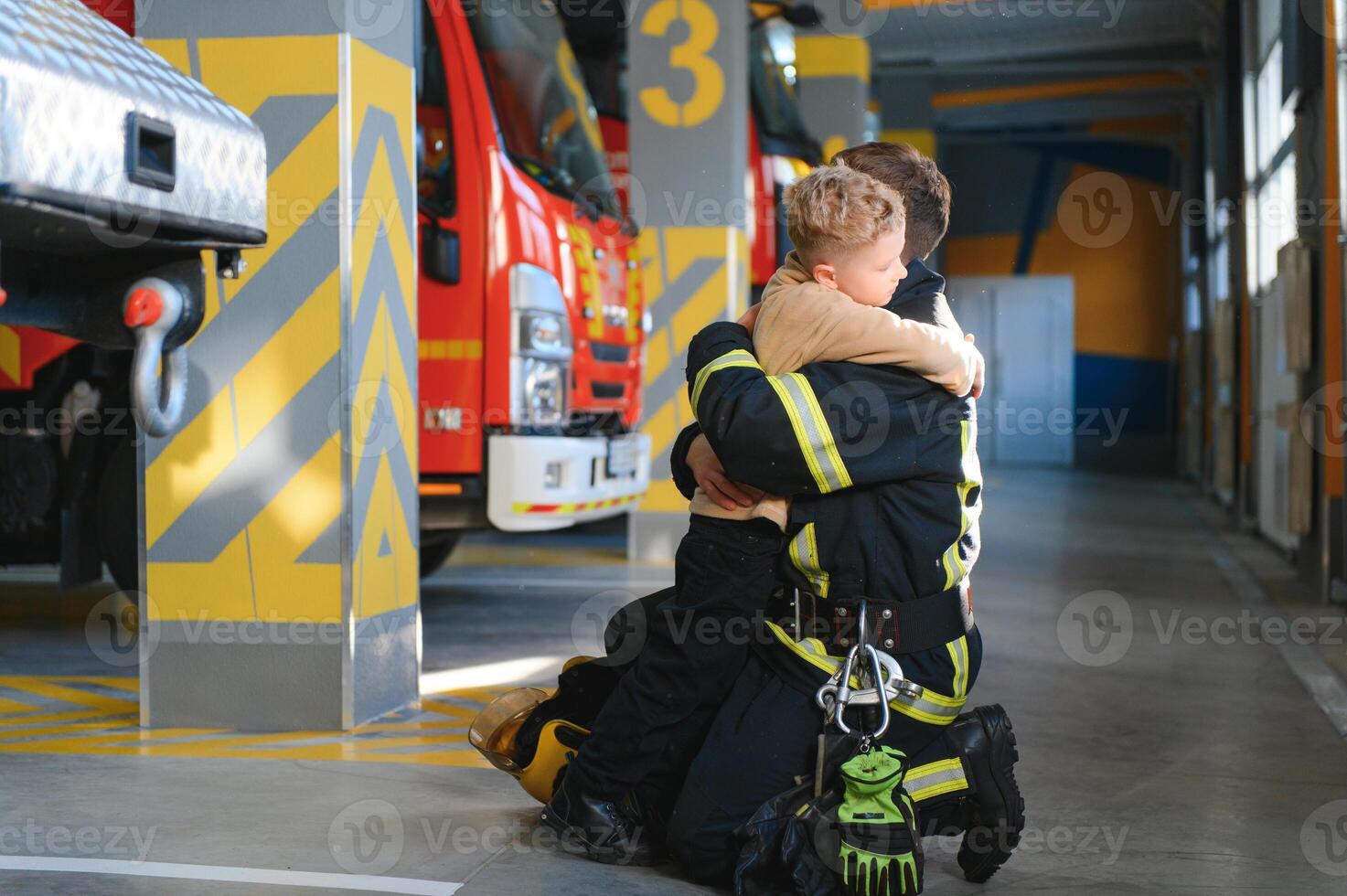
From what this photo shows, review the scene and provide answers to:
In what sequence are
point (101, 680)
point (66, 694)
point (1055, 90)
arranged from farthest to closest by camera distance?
1. point (1055, 90)
2. point (101, 680)
3. point (66, 694)

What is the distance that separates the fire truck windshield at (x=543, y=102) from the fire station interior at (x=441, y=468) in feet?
0.07

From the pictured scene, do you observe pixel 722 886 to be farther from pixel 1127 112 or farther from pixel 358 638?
pixel 1127 112

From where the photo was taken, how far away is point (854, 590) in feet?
8.45

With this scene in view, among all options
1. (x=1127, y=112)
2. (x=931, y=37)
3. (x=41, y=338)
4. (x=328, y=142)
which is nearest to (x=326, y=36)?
(x=328, y=142)

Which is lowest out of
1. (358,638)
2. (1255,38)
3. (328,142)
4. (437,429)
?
(358,638)

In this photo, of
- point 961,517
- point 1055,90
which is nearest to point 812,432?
point 961,517

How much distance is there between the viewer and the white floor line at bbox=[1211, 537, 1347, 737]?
14.2 ft

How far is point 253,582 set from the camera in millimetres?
3840

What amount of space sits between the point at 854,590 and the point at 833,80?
383 inches

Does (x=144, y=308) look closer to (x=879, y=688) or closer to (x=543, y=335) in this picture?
(x=879, y=688)

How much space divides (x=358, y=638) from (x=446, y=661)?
1.24m

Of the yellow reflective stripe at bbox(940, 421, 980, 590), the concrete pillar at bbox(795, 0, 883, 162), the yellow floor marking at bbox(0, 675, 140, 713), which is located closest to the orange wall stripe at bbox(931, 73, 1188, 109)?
the concrete pillar at bbox(795, 0, 883, 162)

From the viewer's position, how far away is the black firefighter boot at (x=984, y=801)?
2.58 metres

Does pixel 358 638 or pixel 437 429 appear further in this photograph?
pixel 437 429
